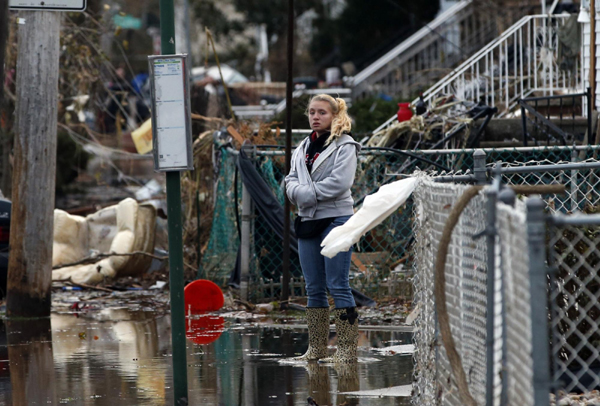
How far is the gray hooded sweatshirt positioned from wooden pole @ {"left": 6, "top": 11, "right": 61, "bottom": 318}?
334cm

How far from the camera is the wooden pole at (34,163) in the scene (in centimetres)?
873

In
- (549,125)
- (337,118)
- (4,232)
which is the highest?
(549,125)

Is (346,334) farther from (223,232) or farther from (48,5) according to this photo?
(223,232)

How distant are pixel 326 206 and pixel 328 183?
18 cm

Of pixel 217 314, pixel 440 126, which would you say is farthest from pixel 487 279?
pixel 440 126

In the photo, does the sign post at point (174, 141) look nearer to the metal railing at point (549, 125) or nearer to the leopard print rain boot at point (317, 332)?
the leopard print rain boot at point (317, 332)

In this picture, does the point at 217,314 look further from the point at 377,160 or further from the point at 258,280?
the point at 377,160

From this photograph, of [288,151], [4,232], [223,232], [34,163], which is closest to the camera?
[288,151]

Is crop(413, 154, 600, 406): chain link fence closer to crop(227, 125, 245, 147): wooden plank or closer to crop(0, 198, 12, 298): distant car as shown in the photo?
crop(227, 125, 245, 147): wooden plank

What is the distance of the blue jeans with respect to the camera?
6344 mm

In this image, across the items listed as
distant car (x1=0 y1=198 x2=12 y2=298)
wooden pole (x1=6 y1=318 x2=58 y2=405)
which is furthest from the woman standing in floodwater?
distant car (x1=0 y1=198 x2=12 y2=298)

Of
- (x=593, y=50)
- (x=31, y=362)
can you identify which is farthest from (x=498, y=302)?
(x=593, y=50)

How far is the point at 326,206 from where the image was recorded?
6.38 metres

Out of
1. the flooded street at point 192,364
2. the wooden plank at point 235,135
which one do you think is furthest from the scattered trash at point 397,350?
the wooden plank at point 235,135
